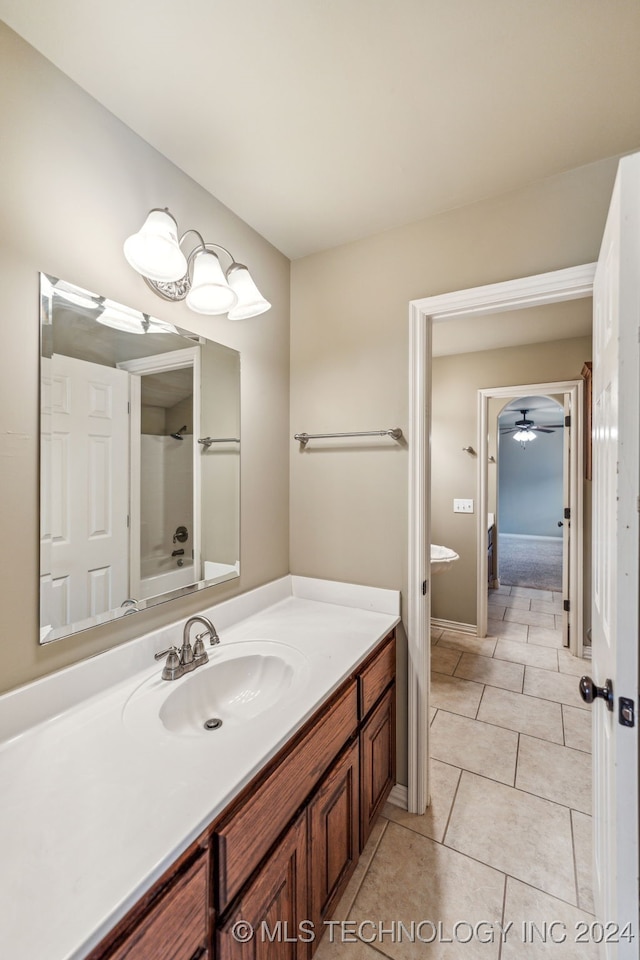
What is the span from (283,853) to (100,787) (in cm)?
49

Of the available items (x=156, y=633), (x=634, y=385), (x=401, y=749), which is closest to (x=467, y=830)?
(x=401, y=749)

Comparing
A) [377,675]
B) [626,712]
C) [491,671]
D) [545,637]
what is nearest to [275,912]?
[377,675]

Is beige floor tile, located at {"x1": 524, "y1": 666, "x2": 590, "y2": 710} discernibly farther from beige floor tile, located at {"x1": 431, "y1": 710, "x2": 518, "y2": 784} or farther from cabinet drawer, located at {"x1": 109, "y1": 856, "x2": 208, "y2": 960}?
cabinet drawer, located at {"x1": 109, "y1": 856, "x2": 208, "y2": 960}

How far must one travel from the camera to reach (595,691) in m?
1.05

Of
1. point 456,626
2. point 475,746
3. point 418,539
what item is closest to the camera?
point 418,539

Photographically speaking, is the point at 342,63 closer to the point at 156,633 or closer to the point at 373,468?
the point at 373,468

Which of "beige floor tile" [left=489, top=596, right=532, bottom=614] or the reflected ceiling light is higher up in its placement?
the reflected ceiling light

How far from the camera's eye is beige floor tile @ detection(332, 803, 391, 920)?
1.34 m

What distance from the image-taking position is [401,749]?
5.77 feet

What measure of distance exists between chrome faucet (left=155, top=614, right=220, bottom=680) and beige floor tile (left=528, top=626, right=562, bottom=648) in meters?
3.03

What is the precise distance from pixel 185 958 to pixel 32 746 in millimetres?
525

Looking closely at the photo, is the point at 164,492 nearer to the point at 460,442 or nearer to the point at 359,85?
the point at 359,85

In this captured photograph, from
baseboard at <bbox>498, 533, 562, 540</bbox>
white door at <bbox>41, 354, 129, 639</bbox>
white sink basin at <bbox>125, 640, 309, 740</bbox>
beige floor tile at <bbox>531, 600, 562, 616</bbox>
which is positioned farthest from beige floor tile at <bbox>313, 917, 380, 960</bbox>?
baseboard at <bbox>498, 533, 562, 540</bbox>

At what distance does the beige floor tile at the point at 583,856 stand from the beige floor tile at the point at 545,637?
178cm
